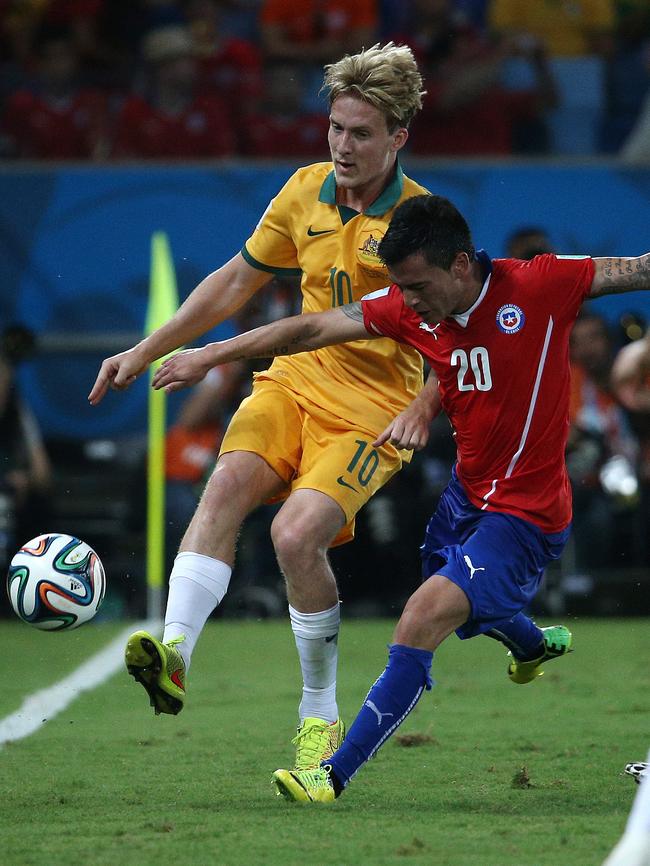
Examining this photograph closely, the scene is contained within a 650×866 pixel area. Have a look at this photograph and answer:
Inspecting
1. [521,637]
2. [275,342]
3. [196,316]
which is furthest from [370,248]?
[521,637]

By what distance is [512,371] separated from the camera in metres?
4.95

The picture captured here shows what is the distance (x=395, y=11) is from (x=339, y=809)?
34.0ft

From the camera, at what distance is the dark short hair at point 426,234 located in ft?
15.4

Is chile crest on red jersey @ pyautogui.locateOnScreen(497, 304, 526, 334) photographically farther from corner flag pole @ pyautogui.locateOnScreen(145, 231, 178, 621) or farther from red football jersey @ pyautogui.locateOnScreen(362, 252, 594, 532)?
corner flag pole @ pyautogui.locateOnScreen(145, 231, 178, 621)

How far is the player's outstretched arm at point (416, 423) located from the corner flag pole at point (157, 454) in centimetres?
525

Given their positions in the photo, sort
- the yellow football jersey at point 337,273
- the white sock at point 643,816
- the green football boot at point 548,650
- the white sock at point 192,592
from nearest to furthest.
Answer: the white sock at point 643,816 → the white sock at point 192,592 → the yellow football jersey at point 337,273 → the green football boot at point 548,650

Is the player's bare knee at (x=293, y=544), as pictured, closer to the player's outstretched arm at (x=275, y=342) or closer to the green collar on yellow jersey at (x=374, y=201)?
the player's outstretched arm at (x=275, y=342)

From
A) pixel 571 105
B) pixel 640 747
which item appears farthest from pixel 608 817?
pixel 571 105

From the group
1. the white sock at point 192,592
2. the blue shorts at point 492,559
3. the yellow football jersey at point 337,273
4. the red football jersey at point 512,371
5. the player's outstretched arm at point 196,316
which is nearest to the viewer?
the blue shorts at point 492,559

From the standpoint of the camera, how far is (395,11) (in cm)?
1360

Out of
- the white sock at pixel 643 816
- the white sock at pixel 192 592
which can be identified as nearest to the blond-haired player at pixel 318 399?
the white sock at pixel 192 592

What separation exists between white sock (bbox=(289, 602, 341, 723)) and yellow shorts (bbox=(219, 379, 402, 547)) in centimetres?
30

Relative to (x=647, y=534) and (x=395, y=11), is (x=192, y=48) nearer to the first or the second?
(x=395, y=11)

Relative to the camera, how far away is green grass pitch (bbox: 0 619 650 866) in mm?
3988
